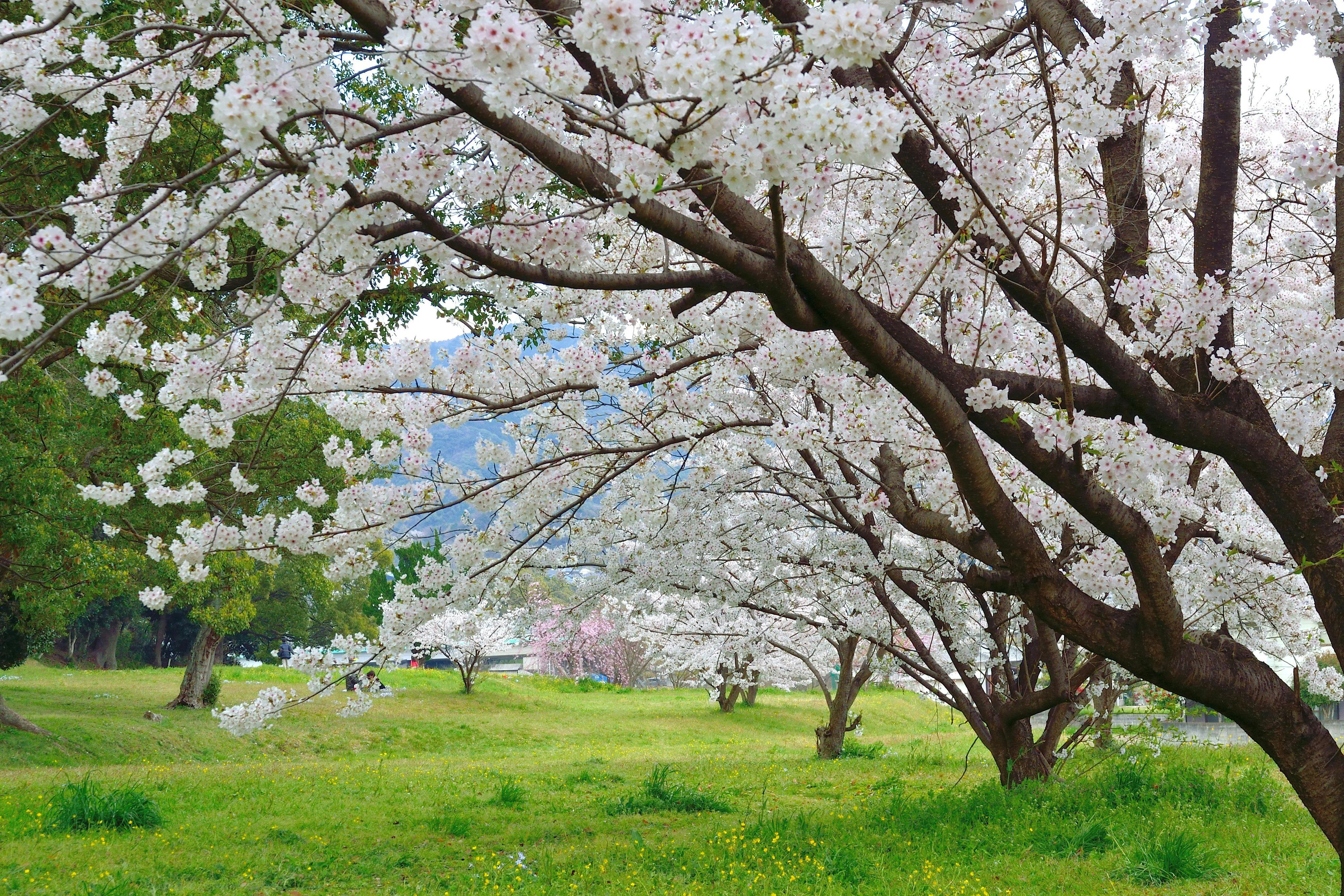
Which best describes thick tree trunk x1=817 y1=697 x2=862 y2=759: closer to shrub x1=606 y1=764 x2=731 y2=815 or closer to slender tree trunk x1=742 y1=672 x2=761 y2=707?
shrub x1=606 y1=764 x2=731 y2=815

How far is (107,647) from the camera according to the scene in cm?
3688

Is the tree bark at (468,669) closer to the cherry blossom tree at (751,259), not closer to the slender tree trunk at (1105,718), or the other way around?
the slender tree trunk at (1105,718)

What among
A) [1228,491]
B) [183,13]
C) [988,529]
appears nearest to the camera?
[988,529]

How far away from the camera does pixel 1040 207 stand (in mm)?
5086

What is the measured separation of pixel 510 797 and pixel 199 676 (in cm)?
1273

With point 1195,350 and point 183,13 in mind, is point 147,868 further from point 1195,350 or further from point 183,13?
point 1195,350

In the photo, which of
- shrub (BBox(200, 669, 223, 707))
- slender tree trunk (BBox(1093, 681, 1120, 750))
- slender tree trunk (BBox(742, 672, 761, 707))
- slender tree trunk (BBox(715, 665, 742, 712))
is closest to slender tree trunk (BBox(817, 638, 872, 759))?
slender tree trunk (BBox(1093, 681, 1120, 750))

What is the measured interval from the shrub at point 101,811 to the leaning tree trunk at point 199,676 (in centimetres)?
1253

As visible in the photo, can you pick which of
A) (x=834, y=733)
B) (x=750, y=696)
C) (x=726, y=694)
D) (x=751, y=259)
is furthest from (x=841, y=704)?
(x=750, y=696)

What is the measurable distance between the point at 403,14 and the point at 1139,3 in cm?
276

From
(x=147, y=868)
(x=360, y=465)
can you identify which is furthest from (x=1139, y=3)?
(x=147, y=868)

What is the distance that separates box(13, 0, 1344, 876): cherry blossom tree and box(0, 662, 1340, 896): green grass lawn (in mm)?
1845

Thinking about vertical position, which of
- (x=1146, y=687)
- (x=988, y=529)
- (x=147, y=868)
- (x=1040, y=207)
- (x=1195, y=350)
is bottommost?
(x=147, y=868)

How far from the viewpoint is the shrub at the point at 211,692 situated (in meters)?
19.2
